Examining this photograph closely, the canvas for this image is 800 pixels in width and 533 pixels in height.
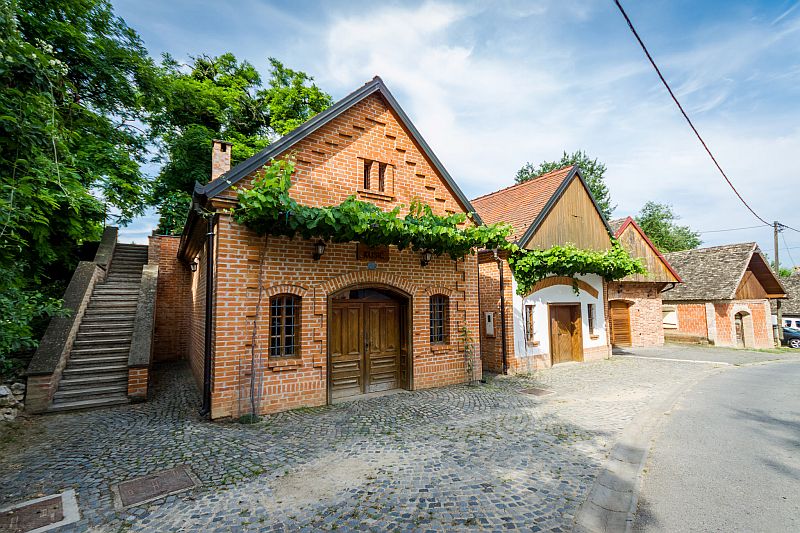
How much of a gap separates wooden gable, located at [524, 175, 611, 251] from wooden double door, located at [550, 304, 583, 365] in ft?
7.92

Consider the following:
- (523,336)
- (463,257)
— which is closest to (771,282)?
(523,336)

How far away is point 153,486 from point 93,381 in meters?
5.00

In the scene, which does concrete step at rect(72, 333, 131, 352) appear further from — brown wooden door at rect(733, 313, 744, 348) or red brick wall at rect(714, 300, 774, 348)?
brown wooden door at rect(733, 313, 744, 348)

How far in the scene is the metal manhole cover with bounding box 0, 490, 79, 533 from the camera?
359cm

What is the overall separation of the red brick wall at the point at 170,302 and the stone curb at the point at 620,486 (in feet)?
42.0

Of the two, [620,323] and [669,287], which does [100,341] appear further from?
[669,287]

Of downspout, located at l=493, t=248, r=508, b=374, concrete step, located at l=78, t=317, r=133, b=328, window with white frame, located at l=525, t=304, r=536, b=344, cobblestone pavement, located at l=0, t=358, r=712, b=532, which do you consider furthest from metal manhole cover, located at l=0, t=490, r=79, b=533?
window with white frame, located at l=525, t=304, r=536, b=344

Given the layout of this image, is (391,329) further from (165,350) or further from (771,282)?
(771,282)

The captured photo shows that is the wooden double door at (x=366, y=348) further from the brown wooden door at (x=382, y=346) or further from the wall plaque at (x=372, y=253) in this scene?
the wall plaque at (x=372, y=253)

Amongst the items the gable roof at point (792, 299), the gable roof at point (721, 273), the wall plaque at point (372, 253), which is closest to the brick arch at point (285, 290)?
the wall plaque at point (372, 253)

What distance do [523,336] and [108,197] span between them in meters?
13.3

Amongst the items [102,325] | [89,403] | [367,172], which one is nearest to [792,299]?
[367,172]

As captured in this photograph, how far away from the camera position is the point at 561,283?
1306 cm

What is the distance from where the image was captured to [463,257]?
32.0ft
